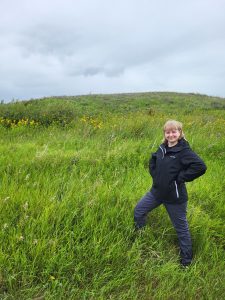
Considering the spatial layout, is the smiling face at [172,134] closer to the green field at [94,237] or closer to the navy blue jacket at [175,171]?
the navy blue jacket at [175,171]

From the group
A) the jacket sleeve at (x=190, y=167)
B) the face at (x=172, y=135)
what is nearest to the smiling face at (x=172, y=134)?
the face at (x=172, y=135)

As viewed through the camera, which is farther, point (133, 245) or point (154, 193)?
point (154, 193)

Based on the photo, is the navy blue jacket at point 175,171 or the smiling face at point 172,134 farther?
the smiling face at point 172,134

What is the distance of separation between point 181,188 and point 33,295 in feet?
6.10

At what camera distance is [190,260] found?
3.59 m

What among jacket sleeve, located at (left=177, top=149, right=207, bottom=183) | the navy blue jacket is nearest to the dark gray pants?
the navy blue jacket

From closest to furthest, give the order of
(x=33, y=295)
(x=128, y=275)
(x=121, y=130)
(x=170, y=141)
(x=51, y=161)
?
(x=33, y=295) < (x=128, y=275) < (x=170, y=141) < (x=51, y=161) < (x=121, y=130)

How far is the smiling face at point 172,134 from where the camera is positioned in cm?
371

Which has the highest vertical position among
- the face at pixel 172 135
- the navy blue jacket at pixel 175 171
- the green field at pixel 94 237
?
the face at pixel 172 135

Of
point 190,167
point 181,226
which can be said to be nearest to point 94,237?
point 181,226

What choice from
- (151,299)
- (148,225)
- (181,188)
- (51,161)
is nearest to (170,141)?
(181,188)

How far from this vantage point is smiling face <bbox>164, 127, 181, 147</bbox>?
371 centimetres

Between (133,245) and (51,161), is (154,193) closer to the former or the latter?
(133,245)

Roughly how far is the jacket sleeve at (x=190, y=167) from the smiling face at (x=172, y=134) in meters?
0.22
